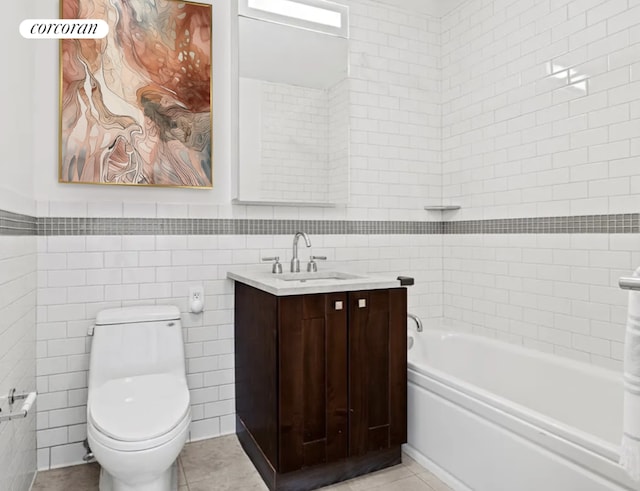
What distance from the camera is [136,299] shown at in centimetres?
251

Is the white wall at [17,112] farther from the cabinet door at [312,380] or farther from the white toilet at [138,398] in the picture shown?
the cabinet door at [312,380]

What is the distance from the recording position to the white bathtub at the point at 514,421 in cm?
157

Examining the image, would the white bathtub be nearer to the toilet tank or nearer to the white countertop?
the white countertop

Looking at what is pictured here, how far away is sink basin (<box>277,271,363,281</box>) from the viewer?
2.62 metres

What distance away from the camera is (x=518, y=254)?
8.99ft

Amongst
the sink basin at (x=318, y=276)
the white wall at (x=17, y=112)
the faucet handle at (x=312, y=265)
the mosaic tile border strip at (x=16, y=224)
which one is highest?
the white wall at (x=17, y=112)

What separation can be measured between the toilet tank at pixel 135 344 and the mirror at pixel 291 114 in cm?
85

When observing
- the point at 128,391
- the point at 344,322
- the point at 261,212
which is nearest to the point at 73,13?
the point at 261,212

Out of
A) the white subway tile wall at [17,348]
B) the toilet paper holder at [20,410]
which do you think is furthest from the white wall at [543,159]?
the white subway tile wall at [17,348]

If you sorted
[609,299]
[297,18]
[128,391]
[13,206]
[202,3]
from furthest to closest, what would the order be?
[297,18] < [202,3] < [609,299] < [128,391] < [13,206]

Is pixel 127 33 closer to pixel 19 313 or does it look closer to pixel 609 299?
pixel 19 313

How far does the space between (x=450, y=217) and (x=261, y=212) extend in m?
1.45

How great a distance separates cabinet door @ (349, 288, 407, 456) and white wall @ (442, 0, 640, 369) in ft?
2.96

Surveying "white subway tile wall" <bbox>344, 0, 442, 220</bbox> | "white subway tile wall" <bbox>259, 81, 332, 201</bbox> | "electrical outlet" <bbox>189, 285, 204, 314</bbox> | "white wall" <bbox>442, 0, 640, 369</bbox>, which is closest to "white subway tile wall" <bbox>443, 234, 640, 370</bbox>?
"white wall" <bbox>442, 0, 640, 369</bbox>
